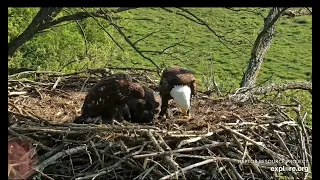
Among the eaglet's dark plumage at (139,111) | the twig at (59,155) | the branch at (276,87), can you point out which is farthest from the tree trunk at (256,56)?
the twig at (59,155)

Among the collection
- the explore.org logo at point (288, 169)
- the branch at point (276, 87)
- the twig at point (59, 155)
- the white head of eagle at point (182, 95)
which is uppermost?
the white head of eagle at point (182, 95)

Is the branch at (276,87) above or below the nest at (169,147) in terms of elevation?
above

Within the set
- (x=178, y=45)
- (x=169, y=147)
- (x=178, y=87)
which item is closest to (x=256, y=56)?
(x=178, y=45)

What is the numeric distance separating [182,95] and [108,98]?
454 mm

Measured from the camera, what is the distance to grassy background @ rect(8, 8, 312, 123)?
459cm

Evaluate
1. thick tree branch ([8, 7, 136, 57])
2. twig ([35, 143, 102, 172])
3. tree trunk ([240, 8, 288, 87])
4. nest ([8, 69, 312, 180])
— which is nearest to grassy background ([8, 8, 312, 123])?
tree trunk ([240, 8, 288, 87])

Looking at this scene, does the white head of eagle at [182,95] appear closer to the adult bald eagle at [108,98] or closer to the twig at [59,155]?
the adult bald eagle at [108,98]

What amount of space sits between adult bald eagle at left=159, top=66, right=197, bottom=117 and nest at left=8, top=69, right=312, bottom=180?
0.13 m

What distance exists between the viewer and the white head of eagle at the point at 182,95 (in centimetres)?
302

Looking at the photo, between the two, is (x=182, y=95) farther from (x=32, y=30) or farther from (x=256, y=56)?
(x=256, y=56)

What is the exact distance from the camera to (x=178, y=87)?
309 cm

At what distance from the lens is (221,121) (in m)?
3.09

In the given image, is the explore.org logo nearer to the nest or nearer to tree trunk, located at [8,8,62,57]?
the nest
